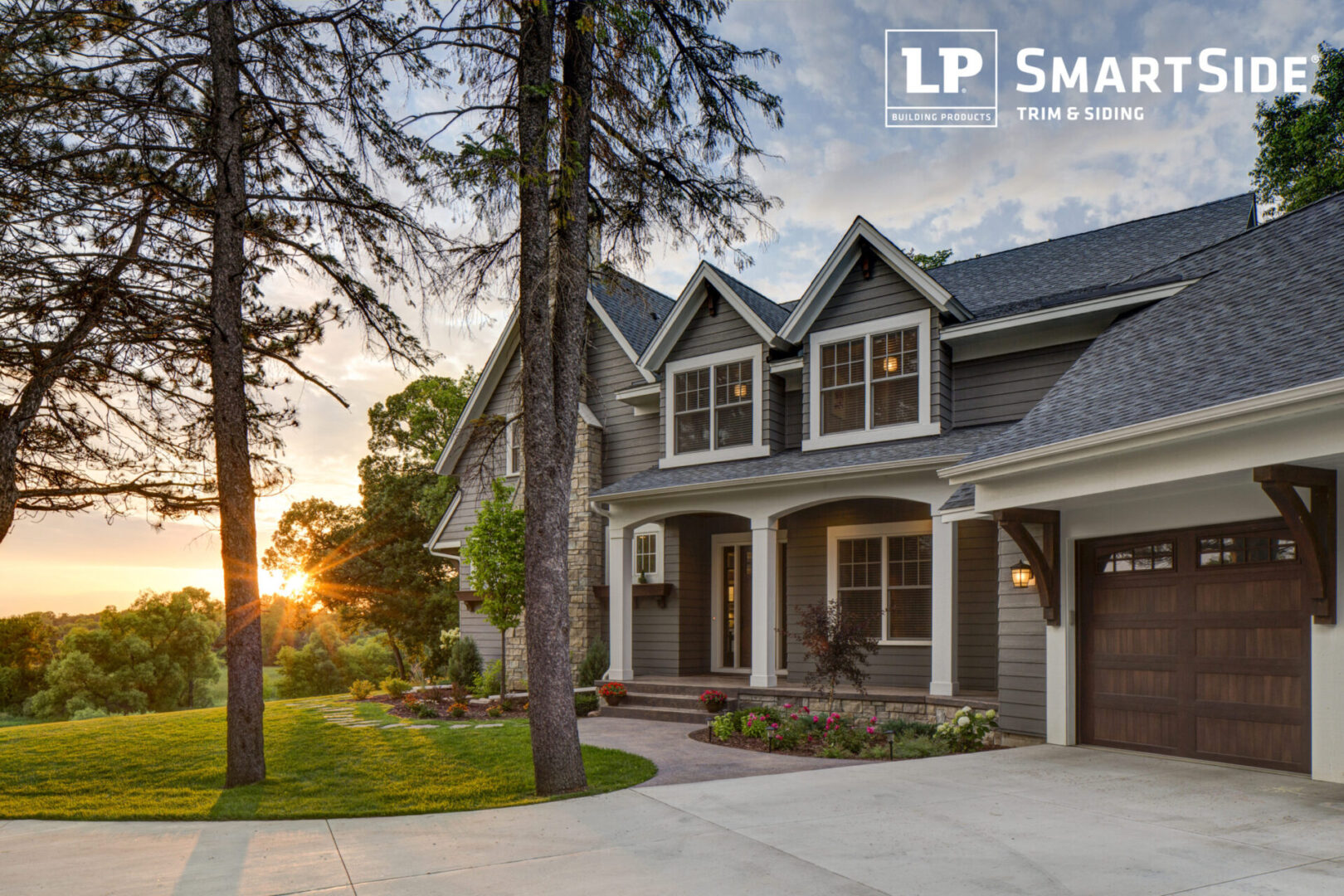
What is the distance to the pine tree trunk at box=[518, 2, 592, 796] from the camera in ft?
24.2

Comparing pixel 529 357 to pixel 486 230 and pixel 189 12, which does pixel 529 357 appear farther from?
pixel 189 12

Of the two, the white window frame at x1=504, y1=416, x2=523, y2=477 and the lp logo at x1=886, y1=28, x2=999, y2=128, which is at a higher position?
the lp logo at x1=886, y1=28, x2=999, y2=128

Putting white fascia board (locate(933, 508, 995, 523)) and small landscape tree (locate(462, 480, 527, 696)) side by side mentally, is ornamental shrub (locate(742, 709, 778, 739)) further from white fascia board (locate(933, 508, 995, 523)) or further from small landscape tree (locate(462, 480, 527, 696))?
small landscape tree (locate(462, 480, 527, 696))

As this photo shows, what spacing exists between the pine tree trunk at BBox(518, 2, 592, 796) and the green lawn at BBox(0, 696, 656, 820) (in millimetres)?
592

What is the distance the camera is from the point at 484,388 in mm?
18969

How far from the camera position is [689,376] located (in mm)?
15117

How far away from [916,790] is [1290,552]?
3.53 m

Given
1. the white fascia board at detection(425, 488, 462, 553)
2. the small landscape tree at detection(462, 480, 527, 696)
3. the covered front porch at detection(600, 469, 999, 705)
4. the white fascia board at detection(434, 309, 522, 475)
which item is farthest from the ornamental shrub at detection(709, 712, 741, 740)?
the white fascia board at detection(425, 488, 462, 553)

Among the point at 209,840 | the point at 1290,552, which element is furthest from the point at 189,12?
the point at 1290,552

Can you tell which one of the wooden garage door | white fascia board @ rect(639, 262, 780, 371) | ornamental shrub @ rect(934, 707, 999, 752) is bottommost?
ornamental shrub @ rect(934, 707, 999, 752)

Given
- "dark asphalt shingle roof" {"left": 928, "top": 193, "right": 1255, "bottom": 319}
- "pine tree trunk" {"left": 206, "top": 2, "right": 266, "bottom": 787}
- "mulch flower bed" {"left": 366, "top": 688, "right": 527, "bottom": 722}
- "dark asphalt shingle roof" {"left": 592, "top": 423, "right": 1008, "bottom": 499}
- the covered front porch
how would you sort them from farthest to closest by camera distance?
"mulch flower bed" {"left": 366, "top": 688, "right": 527, "bottom": 722}, "dark asphalt shingle roof" {"left": 928, "top": 193, "right": 1255, "bottom": 319}, the covered front porch, "dark asphalt shingle roof" {"left": 592, "top": 423, "right": 1008, "bottom": 499}, "pine tree trunk" {"left": 206, "top": 2, "right": 266, "bottom": 787}

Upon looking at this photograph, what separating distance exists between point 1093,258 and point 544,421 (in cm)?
1000

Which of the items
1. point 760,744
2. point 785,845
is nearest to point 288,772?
point 760,744

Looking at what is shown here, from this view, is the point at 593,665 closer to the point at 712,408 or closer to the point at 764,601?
the point at 764,601
